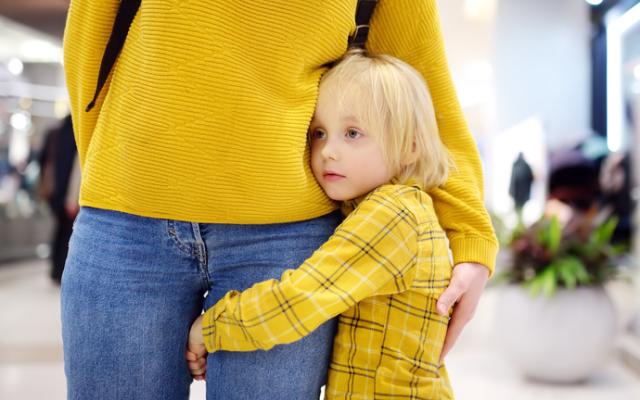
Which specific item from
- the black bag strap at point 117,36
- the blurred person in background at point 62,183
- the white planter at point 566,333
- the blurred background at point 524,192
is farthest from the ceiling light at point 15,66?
the black bag strap at point 117,36

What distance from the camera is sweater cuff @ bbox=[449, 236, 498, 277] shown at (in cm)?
101

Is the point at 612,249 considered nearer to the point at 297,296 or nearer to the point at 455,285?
the point at 455,285

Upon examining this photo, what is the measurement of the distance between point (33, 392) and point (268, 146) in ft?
8.46

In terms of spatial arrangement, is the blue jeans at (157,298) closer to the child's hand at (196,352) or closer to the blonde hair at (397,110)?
the child's hand at (196,352)

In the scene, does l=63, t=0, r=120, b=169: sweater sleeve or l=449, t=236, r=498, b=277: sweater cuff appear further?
l=449, t=236, r=498, b=277: sweater cuff

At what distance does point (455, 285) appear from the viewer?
1.00 m

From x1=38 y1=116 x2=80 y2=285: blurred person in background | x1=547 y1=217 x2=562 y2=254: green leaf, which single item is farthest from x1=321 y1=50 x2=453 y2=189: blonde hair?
x1=38 y1=116 x2=80 y2=285: blurred person in background

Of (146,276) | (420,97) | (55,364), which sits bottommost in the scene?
(55,364)

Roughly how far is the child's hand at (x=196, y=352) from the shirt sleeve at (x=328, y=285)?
24 mm

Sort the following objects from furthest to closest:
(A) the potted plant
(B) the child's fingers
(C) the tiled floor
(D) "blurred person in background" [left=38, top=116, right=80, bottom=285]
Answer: (D) "blurred person in background" [left=38, top=116, right=80, bottom=285] < (A) the potted plant < (C) the tiled floor < (B) the child's fingers

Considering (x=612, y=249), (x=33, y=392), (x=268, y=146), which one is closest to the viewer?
(x=268, y=146)

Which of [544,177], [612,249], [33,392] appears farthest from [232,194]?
[544,177]

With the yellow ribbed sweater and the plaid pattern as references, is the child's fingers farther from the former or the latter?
the yellow ribbed sweater

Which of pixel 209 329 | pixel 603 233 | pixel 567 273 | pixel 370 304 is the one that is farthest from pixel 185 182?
pixel 603 233
